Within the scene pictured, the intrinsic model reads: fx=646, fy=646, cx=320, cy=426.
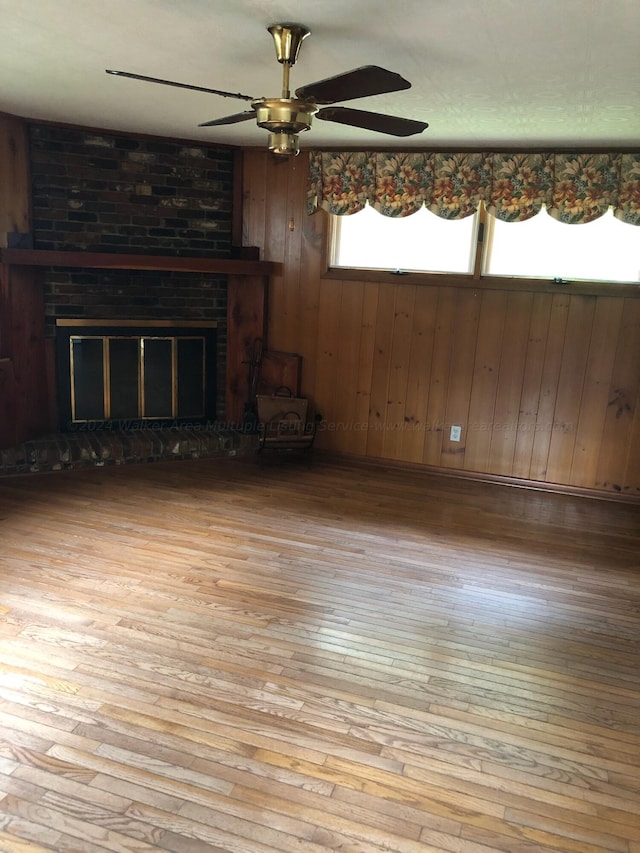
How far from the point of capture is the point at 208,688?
2268 mm

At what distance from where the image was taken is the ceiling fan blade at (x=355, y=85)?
203cm

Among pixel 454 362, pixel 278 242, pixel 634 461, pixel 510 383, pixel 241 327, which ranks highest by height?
pixel 278 242

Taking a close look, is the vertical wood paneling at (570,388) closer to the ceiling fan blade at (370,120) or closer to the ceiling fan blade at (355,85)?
the ceiling fan blade at (370,120)

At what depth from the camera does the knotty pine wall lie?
4289mm

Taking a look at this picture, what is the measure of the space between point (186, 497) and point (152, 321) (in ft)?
4.88

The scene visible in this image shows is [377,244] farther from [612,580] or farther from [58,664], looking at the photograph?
[58,664]

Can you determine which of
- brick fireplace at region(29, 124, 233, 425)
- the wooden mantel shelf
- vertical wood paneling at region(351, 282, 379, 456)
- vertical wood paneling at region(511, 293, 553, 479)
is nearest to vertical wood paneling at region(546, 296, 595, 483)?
vertical wood paneling at region(511, 293, 553, 479)

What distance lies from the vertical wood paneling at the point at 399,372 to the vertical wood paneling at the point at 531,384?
83 cm

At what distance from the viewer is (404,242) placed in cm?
463

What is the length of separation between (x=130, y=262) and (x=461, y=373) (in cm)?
245

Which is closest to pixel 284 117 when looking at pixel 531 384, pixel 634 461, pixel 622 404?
pixel 531 384

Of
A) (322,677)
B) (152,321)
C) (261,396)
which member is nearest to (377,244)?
(261,396)

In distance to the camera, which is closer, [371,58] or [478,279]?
[371,58]

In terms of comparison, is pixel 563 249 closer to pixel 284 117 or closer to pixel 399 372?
pixel 399 372
